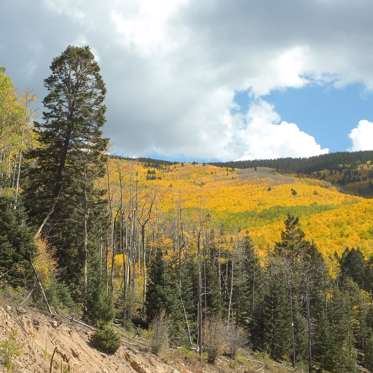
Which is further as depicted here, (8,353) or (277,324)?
(277,324)

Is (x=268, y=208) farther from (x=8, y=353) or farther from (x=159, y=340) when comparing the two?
(x=8, y=353)

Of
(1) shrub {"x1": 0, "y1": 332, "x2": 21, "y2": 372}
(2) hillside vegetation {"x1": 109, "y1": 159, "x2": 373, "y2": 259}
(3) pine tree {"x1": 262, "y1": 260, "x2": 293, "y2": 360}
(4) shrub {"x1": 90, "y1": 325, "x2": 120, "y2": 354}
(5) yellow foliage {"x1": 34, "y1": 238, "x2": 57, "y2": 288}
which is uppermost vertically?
(2) hillside vegetation {"x1": 109, "y1": 159, "x2": 373, "y2": 259}

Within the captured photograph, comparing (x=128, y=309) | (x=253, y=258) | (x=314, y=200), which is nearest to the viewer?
(x=128, y=309)

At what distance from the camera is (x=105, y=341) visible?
15.5 m

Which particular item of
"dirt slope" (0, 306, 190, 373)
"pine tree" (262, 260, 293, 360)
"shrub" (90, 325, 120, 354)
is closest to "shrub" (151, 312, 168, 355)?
"dirt slope" (0, 306, 190, 373)

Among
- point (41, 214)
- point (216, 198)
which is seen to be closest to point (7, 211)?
point (41, 214)

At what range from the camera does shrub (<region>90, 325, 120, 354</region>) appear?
15.5m

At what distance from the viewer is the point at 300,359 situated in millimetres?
40188

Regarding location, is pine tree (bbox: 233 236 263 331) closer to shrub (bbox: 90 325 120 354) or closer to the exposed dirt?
the exposed dirt

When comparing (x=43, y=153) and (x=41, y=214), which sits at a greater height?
(x=43, y=153)

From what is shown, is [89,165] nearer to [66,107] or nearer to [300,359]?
[66,107]

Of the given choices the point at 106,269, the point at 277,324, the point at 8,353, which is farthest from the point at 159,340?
the point at 277,324

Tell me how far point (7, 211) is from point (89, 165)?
726cm

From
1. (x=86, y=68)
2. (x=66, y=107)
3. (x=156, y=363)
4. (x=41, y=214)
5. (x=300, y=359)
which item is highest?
(x=86, y=68)
